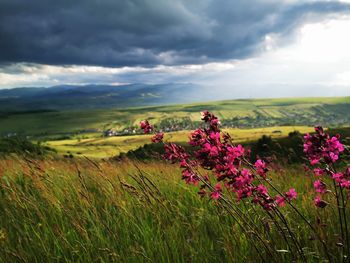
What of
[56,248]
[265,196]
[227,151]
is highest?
[227,151]

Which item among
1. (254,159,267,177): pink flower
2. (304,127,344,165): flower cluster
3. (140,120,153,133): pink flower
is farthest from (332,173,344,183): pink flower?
(140,120,153,133): pink flower

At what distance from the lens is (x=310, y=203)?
5.02 m

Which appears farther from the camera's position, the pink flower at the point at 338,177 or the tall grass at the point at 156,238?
the tall grass at the point at 156,238

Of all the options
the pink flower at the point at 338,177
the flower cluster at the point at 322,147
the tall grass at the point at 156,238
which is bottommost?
the tall grass at the point at 156,238

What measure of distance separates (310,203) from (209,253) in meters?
2.14

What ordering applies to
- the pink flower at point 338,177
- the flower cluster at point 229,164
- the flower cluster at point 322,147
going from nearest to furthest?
the flower cluster at point 322,147, the pink flower at point 338,177, the flower cluster at point 229,164

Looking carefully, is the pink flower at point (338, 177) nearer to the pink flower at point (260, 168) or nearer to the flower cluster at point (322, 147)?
the flower cluster at point (322, 147)

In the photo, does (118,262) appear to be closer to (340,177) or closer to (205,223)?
(205,223)

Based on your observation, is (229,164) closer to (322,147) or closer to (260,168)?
(260,168)

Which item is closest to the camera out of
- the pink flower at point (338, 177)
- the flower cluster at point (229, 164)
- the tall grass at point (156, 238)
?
the pink flower at point (338, 177)

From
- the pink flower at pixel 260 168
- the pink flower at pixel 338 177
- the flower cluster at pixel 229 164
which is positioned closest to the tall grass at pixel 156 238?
the flower cluster at pixel 229 164

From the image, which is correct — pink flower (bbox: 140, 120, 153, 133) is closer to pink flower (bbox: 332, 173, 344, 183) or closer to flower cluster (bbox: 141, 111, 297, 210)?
flower cluster (bbox: 141, 111, 297, 210)

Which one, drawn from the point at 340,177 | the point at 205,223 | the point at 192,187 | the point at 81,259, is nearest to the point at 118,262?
the point at 81,259

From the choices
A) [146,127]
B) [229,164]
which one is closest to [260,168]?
[229,164]
